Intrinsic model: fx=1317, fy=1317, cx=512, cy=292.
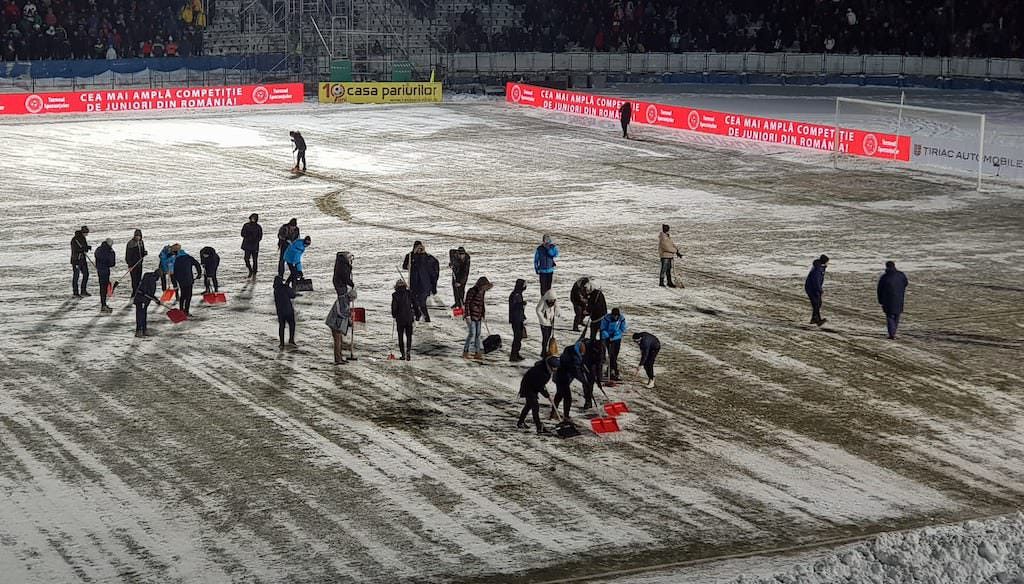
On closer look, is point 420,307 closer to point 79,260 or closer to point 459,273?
point 459,273

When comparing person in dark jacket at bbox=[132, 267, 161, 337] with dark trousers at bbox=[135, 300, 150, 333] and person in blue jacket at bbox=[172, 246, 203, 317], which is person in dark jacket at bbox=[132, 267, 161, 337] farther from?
person in blue jacket at bbox=[172, 246, 203, 317]

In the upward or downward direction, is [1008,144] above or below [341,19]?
below

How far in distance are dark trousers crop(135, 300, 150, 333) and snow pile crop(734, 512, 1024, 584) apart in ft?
43.2

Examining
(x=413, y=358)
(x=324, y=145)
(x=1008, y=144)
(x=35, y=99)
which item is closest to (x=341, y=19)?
(x=35, y=99)

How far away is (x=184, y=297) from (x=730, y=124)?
1180 inches

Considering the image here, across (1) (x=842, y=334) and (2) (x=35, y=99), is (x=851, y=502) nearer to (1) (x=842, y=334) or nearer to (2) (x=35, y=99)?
(1) (x=842, y=334)

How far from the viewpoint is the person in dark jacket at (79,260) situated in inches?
992

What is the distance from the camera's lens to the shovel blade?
17.9m

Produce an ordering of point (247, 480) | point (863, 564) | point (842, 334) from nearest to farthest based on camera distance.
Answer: point (863, 564)
point (247, 480)
point (842, 334)

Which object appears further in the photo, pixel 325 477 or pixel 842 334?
pixel 842 334

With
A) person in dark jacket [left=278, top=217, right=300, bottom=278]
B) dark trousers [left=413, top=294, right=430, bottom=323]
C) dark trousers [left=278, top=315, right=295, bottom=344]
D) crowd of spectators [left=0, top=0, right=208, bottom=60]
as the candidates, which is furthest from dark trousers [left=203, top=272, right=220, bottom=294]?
crowd of spectators [left=0, top=0, right=208, bottom=60]

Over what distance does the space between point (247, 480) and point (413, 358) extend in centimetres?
572

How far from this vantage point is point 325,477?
16266 millimetres

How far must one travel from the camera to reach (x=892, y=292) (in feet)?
73.2
